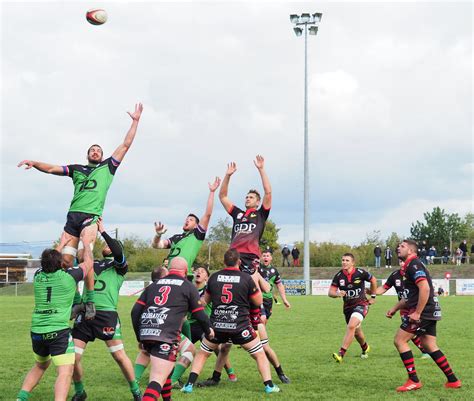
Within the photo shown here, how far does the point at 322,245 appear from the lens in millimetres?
83312

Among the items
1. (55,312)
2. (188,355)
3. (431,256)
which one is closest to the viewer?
(55,312)

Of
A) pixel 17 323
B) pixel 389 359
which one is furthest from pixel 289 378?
pixel 17 323

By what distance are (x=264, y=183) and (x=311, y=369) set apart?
3.97m

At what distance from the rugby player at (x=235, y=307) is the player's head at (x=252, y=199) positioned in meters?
1.40

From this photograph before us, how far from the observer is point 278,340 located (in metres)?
17.9

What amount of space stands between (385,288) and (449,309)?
18.9 m

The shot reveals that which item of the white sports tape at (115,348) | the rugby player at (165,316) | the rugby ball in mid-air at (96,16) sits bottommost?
the white sports tape at (115,348)

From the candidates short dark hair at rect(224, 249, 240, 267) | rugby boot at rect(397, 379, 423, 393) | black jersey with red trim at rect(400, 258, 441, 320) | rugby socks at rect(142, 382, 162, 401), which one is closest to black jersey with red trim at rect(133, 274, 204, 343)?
rugby socks at rect(142, 382, 162, 401)

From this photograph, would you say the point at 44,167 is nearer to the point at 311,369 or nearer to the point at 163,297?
the point at 163,297

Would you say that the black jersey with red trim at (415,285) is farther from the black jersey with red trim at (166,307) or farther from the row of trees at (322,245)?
the row of trees at (322,245)

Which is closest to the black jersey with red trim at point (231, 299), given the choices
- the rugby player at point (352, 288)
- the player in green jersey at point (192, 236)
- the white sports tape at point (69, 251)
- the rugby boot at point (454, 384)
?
the player in green jersey at point (192, 236)

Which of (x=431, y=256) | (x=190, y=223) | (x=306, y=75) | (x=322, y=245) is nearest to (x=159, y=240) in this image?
(x=190, y=223)

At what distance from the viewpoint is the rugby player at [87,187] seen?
10.3 m

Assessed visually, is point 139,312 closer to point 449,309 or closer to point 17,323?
point 17,323
